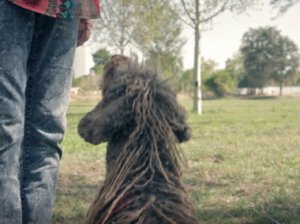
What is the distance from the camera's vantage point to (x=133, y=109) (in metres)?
2.19

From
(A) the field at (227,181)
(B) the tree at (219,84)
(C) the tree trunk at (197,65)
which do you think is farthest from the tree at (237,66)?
(A) the field at (227,181)

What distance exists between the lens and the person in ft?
5.93

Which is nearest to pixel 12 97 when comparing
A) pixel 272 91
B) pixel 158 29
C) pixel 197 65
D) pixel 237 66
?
pixel 197 65

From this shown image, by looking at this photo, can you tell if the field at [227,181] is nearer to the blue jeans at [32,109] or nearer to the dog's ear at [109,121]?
the dog's ear at [109,121]

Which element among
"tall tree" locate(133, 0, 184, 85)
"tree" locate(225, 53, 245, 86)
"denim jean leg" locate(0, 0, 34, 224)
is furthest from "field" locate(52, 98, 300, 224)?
"tree" locate(225, 53, 245, 86)

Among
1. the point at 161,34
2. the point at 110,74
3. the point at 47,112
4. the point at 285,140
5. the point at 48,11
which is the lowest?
the point at 285,140

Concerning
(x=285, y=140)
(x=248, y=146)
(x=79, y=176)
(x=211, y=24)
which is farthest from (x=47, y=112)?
(x=211, y=24)

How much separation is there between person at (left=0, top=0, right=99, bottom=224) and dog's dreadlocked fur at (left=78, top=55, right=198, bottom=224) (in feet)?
0.75

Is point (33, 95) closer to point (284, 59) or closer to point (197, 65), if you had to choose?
point (197, 65)

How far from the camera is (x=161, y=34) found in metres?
24.7

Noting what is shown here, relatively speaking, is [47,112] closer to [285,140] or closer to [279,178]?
[279,178]

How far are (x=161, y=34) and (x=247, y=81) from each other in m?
38.4

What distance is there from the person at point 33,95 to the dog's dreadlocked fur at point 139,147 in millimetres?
227

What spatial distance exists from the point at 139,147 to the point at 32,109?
459 millimetres
